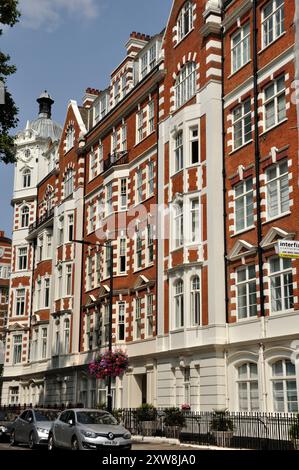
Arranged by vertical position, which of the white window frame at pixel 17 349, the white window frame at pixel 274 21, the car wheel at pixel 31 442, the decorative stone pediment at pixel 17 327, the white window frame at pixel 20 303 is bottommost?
the car wheel at pixel 31 442

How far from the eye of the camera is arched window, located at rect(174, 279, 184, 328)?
32000 millimetres

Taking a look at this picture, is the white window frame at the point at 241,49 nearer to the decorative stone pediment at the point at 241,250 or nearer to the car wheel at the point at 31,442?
the decorative stone pediment at the point at 241,250

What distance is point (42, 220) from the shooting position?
2183 inches

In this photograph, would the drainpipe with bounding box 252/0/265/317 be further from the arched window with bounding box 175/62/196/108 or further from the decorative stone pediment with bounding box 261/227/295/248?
the arched window with bounding box 175/62/196/108

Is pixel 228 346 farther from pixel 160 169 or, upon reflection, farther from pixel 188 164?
pixel 160 169

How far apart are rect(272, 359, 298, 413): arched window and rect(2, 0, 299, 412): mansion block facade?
0.06 meters

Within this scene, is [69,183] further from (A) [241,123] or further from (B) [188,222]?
(A) [241,123]

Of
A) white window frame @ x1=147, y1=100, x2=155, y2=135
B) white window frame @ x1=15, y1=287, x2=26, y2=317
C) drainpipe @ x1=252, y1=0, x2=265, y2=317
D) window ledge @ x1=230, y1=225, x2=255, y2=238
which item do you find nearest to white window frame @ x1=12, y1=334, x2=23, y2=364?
white window frame @ x1=15, y1=287, x2=26, y2=317

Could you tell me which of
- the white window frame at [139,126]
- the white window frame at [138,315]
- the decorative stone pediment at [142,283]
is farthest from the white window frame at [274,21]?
the white window frame at [138,315]

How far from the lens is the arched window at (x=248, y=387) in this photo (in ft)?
88.7

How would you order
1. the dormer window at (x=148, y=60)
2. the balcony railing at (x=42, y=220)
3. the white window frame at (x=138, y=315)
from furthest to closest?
the balcony railing at (x=42, y=220)
the dormer window at (x=148, y=60)
the white window frame at (x=138, y=315)

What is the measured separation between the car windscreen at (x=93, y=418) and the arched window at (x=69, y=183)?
2872 cm

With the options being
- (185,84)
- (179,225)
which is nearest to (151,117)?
(185,84)
